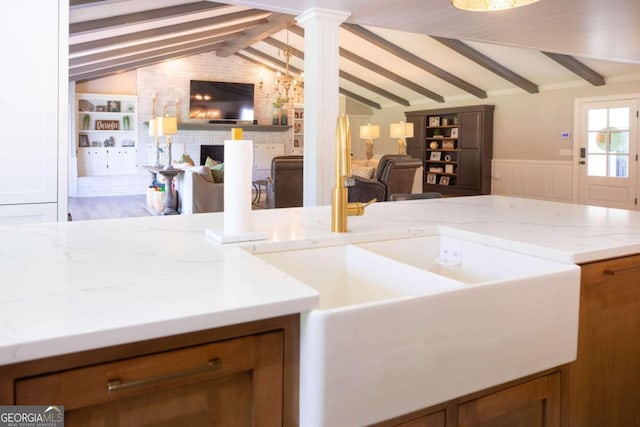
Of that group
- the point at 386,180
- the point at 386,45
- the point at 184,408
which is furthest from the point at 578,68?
the point at 184,408

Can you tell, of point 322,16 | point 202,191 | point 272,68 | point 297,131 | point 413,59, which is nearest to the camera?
point 322,16

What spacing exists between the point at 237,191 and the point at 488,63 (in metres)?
7.88

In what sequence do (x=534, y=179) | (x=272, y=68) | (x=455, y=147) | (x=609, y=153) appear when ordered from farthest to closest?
(x=272, y=68)
(x=455, y=147)
(x=534, y=179)
(x=609, y=153)

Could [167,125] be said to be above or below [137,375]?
above

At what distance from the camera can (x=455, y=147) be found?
A: 1052 centimetres

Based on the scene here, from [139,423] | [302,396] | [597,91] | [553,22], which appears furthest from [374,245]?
[597,91]

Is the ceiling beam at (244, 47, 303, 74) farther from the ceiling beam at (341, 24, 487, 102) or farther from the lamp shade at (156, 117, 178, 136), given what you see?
the lamp shade at (156, 117, 178, 136)

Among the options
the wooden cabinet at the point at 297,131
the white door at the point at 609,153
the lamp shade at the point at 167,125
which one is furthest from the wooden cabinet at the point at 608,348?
the wooden cabinet at the point at 297,131

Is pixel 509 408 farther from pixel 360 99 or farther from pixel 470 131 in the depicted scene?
pixel 360 99

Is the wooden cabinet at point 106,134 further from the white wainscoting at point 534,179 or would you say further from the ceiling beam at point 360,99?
the white wainscoting at point 534,179

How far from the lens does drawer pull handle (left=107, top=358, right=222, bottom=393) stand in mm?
713

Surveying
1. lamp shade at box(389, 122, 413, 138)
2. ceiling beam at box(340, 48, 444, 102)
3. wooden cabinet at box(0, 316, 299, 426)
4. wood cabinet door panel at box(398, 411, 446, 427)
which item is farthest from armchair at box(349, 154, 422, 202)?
wooden cabinet at box(0, 316, 299, 426)

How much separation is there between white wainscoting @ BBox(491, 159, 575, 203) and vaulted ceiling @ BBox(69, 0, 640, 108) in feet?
4.44

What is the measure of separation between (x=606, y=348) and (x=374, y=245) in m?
0.65
